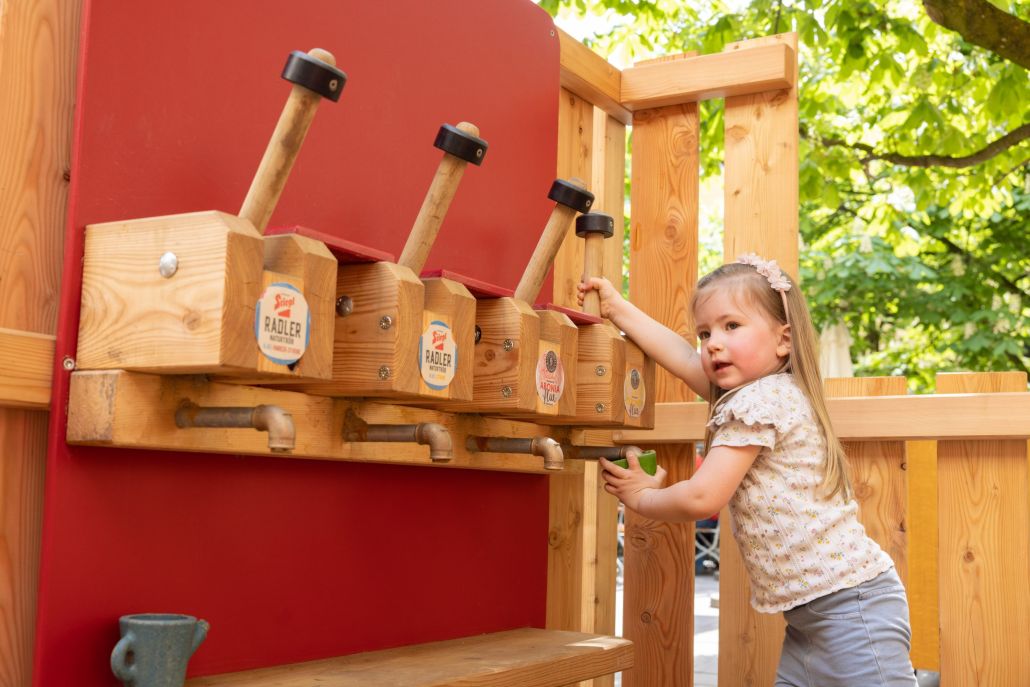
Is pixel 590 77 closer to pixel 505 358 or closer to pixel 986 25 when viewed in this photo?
pixel 505 358

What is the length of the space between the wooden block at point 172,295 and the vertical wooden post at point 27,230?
0.08 m

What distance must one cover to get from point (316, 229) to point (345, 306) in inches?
10.7

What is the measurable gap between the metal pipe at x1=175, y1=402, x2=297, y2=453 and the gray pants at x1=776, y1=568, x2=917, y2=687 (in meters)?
1.24

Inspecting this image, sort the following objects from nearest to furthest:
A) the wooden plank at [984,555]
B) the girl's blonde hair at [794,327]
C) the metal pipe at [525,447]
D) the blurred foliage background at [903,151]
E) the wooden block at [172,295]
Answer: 1. the wooden block at [172,295]
2. the metal pipe at [525,447]
3. the girl's blonde hair at [794,327]
4. the wooden plank at [984,555]
5. the blurred foliage background at [903,151]

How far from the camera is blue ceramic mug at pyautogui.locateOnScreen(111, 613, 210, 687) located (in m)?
1.25

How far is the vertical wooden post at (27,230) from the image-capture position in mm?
1305

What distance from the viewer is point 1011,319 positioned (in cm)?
933

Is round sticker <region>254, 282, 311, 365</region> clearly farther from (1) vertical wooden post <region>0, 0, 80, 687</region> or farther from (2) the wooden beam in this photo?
(1) vertical wooden post <region>0, 0, 80, 687</region>

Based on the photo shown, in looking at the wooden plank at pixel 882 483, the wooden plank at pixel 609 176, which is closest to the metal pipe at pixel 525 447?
the wooden plank at pixel 882 483

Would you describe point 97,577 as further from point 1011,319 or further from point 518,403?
point 1011,319

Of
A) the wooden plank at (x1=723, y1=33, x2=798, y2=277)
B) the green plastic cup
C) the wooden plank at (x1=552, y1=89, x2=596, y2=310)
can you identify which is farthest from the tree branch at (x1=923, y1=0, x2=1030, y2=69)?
the green plastic cup

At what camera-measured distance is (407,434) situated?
147 cm

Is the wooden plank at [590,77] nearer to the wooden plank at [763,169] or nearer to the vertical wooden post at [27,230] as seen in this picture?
the wooden plank at [763,169]

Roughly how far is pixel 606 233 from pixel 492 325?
481 millimetres
